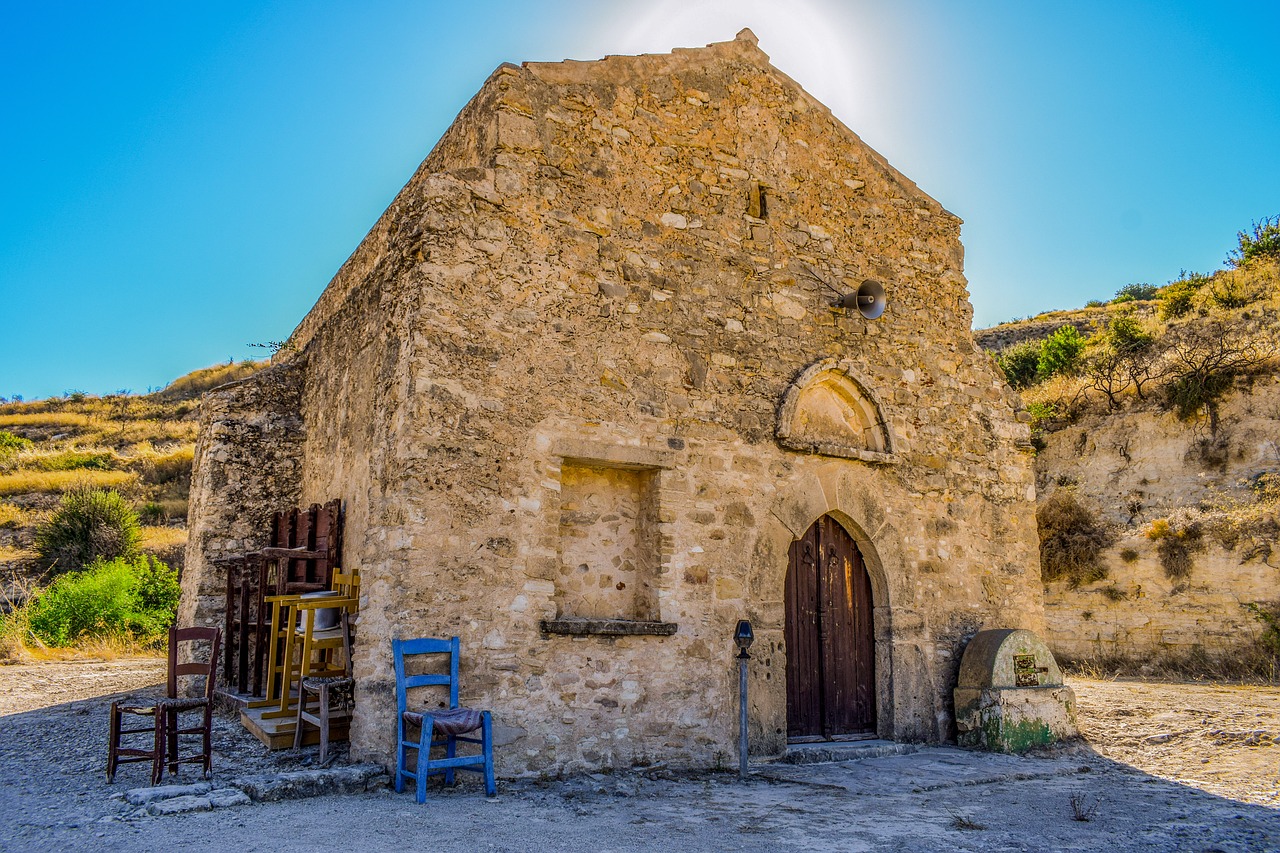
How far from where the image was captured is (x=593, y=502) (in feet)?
23.0

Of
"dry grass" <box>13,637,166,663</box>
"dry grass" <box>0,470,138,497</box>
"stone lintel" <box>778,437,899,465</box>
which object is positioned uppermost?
"dry grass" <box>0,470,138,497</box>

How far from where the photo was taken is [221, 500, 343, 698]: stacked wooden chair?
725 cm

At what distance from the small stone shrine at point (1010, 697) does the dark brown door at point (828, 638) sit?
873 mm

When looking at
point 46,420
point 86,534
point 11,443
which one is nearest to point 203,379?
point 46,420

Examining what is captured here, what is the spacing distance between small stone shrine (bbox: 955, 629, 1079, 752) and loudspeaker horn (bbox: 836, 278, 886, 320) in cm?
329

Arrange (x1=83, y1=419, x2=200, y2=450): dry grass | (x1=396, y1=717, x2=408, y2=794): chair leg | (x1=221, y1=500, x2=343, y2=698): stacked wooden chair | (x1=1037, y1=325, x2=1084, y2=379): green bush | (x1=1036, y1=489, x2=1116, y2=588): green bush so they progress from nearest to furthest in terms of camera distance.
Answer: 1. (x1=396, y1=717, x2=408, y2=794): chair leg
2. (x1=221, y1=500, x2=343, y2=698): stacked wooden chair
3. (x1=1036, y1=489, x2=1116, y2=588): green bush
4. (x1=1037, y1=325, x2=1084, y2=379): green bush
5. (x1=83, y1=419, x2=200, y2=450): dry grass

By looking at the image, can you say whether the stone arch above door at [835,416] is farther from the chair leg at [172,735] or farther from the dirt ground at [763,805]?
the chair leg at [172,735]

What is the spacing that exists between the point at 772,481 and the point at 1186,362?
1211cm

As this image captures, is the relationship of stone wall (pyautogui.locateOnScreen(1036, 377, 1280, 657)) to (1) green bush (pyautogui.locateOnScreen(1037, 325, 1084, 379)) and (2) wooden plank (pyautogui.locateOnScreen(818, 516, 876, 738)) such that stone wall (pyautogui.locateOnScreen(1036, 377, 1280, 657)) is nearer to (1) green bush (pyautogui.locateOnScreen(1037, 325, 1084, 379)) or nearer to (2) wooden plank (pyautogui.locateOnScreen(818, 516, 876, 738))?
(1) green bush (pyautogui.locateOnScreen(1037, 325, 1084, 379))

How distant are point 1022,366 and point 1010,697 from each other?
61.9 ft

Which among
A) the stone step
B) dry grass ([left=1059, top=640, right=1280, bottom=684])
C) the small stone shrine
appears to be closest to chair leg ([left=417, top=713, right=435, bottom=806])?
the stone step

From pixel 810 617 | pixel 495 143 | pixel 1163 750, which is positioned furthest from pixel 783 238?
pixel 1163 750

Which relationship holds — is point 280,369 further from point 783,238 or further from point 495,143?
point 783,238

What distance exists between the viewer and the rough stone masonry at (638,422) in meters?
6.17
